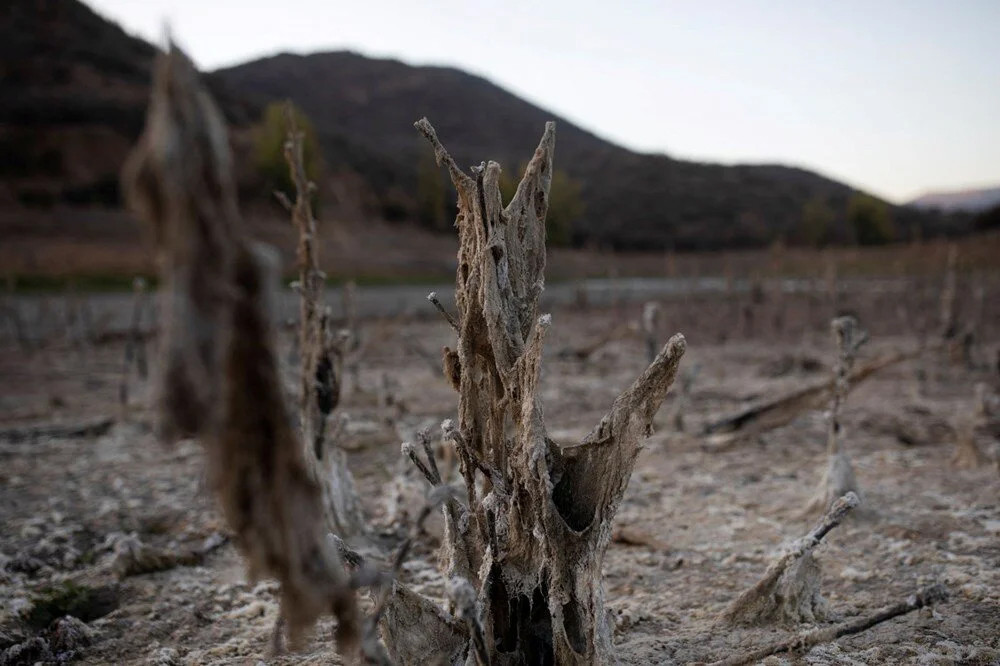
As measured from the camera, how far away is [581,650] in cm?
261

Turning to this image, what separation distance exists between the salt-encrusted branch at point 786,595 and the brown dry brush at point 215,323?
245 centimetres

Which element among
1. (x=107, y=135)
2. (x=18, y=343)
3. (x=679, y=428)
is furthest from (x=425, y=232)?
(x=679, y=428)

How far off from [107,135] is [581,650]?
165ft

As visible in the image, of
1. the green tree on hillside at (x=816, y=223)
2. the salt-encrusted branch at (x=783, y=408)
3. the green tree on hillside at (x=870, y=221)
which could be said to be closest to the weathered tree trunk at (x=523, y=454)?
the salt-encrusted branch at (x=783, y=408)

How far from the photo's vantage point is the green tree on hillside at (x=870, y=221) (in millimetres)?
55281

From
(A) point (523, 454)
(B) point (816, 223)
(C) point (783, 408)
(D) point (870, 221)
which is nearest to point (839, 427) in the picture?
→ (C) point (783, 408)

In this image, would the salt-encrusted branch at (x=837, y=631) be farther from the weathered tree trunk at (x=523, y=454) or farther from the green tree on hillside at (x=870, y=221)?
the green tree on hillside at (x=870, y=221)

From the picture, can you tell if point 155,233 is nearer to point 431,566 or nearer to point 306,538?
point 306,538

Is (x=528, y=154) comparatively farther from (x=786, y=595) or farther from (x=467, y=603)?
(x=467, y=603)

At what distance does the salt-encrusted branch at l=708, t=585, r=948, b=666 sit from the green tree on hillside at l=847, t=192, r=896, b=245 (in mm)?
58589

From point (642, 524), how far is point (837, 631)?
2.05m

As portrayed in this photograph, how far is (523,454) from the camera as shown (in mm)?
2643

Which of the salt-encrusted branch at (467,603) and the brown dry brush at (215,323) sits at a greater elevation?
the brown dry brush at (215,323)

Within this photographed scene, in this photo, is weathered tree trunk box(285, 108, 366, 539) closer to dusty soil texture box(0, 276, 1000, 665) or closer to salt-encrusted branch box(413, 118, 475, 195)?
dusty soil texture box(0, 276, 1000, 665)
